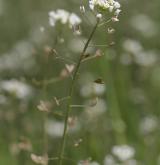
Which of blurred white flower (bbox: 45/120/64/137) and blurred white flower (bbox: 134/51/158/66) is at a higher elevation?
blurred white flower (bbox: 134/51/158/66)

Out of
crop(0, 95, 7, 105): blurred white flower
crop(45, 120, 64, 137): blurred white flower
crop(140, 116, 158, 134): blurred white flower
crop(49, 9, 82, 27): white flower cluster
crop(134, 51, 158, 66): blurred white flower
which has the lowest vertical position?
crop(45, 120, 64, 137): blurred white flower

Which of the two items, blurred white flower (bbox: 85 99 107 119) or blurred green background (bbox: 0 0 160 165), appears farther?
blurred white flower (bbox: 85 99 107 119)

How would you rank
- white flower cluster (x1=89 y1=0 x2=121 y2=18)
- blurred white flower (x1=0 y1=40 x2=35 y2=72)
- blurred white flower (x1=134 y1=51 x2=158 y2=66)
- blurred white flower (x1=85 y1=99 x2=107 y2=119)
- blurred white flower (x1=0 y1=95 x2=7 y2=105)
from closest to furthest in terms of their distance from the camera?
white flower cluster (x1=89 y1=0 x2=121 y2=18) → blurred white flower (x1=0 y1=95 x2=7 y2=105) → blurred white flower (x1=85 y1=99 x2=107 y2=119) → blurred white flower (x1=134 y1=51 x2=158 y2=66) → blurred white flower (x1=0 y1=40 x2=35 y2=72)

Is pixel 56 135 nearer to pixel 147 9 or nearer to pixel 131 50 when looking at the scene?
pixel 131 50

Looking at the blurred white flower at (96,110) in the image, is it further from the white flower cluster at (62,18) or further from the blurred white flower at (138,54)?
the white flower cluster at (62,18)

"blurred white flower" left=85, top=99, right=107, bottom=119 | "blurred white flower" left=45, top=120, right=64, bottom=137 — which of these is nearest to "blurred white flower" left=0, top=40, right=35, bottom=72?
"blurred white flower" left=45, top=120, right=64, bottom=137

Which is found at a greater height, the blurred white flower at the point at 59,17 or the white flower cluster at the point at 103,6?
the white flower cluster at the point at 103,6

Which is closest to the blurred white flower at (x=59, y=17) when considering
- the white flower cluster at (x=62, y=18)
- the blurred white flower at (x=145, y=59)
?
the white flower cluster at (x=62, y=18)

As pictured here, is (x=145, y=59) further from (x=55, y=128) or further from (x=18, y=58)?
(x=18, y=58)

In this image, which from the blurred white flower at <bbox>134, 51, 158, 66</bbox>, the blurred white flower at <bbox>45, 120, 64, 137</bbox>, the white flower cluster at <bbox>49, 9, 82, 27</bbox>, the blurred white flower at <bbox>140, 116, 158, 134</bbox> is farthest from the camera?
the blurred white flower at <bbox>134, 51, 158, 66</bbox>

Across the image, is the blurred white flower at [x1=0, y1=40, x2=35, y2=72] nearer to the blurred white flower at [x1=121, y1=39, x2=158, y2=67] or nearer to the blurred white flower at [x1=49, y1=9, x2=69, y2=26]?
the blurred white flower at [x1=121, y1=39, x2=158, y2=67]
